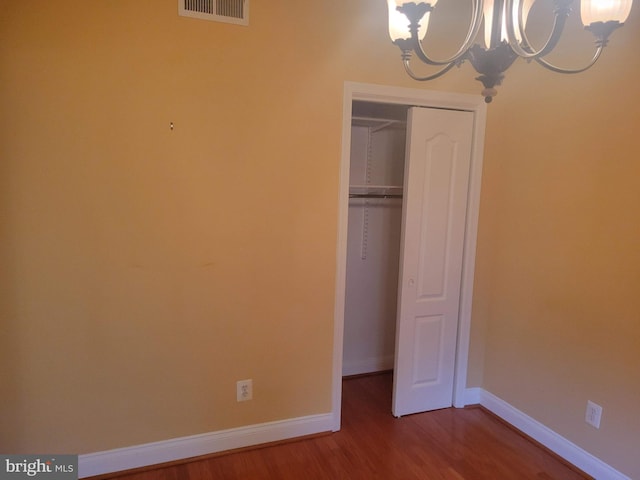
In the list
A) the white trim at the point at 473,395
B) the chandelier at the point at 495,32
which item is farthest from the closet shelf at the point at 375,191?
the chandelier at the point at 495,32

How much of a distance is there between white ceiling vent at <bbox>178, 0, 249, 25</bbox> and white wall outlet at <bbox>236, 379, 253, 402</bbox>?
1975mm

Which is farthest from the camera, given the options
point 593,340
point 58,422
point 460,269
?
point 460,269

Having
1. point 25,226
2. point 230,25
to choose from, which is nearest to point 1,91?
point 25,226

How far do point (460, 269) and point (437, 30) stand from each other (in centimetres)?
154

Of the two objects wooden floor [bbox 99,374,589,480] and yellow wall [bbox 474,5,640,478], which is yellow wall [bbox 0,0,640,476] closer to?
yellow wall [bbox 474,5,640,478]

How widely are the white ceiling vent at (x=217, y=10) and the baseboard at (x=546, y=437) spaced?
9.32 ft

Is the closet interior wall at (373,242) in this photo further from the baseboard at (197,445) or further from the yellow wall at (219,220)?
the baseboard at (197,445)

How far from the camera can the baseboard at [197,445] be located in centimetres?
219

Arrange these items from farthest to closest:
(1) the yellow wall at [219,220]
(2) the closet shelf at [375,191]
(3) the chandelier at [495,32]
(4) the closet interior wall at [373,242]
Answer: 1. (4) the closet interior wall at [373,242]
2. (2) the closet shelf at [375,191]
3. (1) the yellow wall at [219,220]
4. (3) the chandelier at [495,32]

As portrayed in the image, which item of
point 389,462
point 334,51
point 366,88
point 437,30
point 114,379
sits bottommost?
point 389,462

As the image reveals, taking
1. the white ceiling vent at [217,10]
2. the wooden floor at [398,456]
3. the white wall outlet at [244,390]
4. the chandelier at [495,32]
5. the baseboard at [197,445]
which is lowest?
the wooden floor at [398,456]

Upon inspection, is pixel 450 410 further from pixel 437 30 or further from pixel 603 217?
pixel 437 30

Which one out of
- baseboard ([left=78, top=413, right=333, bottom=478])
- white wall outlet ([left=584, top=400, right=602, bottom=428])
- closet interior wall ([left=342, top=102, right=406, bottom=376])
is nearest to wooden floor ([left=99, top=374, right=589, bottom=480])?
baseboard ([left=78, top=413, right=333, bottom=478])

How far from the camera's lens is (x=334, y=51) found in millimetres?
2371
